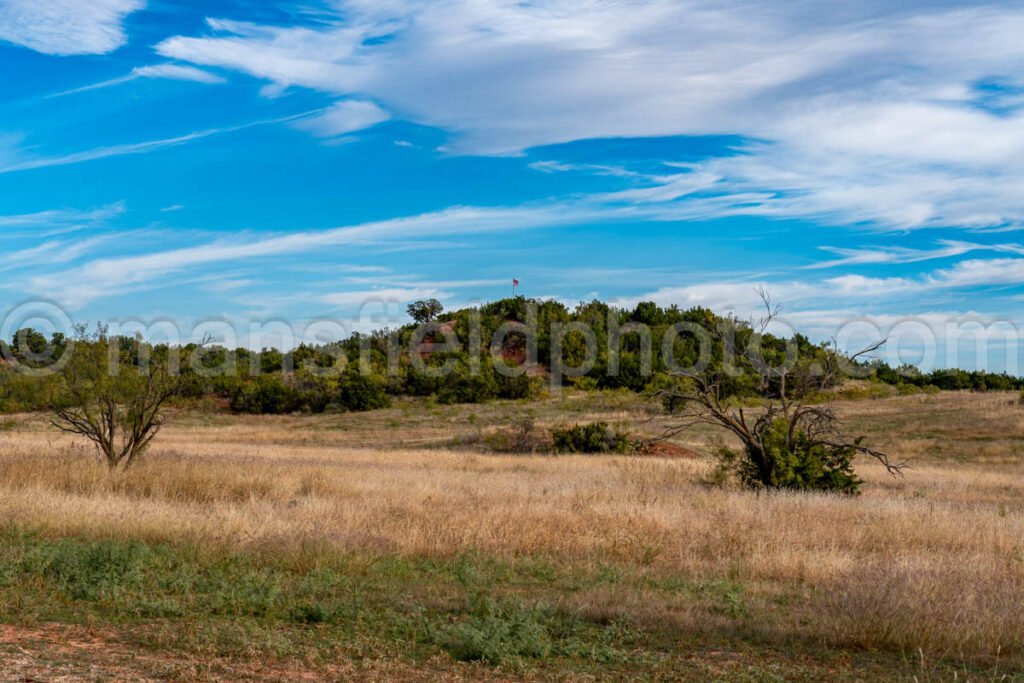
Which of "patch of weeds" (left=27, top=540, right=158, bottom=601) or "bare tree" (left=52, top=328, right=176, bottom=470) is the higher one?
"bare tree" (left=52, top=328, right=176, bottom=470)

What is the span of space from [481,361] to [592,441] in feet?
110

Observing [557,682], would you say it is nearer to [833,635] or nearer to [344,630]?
[344,630]

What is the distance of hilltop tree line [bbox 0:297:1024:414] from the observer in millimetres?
55594

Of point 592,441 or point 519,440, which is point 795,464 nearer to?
point 592,441

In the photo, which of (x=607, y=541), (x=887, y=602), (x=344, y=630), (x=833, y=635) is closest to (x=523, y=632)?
(x=344, y=630)

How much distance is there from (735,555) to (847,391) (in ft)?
172

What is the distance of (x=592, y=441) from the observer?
103 ft

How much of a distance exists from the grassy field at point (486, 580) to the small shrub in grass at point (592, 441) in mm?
12683

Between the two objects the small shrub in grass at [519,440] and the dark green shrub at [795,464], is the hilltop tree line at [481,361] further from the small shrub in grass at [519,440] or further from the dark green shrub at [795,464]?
the dark green shrub at [795,464]

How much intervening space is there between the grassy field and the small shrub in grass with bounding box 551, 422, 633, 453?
1268cm

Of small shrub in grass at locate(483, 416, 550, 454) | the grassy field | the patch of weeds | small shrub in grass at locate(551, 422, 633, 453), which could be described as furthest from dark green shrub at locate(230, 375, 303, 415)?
the patch of weeds

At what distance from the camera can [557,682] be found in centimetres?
607

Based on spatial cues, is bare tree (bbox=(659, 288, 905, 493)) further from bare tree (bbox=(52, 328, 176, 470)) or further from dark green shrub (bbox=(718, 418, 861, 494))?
bare tree (bbox=(52, 328, 176, 470))

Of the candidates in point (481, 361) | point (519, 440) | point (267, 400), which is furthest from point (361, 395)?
point (519, 440)
